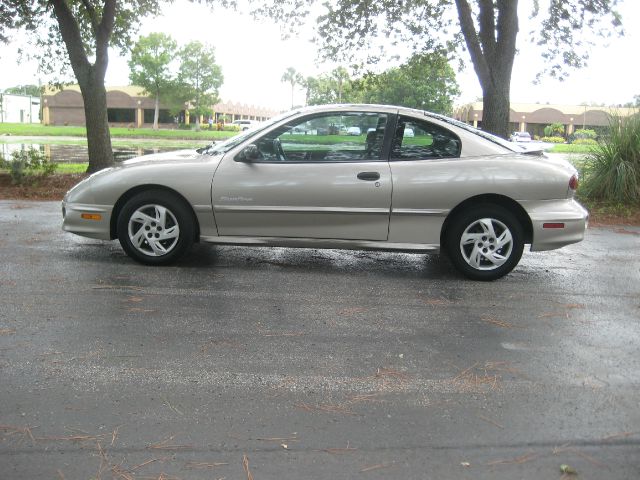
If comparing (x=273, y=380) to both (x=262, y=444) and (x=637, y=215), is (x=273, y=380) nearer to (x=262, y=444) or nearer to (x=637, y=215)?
(x=262, y=444)

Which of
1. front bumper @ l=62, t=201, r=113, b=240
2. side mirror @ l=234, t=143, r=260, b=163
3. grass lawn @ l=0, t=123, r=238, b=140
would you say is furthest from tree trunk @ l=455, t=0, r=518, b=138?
grass lawn @ l=0, t=123, r=238, b=140

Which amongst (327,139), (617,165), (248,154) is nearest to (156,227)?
(248,154)

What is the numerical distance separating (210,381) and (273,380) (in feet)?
1.17

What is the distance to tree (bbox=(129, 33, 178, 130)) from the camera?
57344 millimetres

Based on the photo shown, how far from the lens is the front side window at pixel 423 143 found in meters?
5.75

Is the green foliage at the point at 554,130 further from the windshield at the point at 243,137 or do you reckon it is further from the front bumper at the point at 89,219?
the front bumper at the point at 89,219

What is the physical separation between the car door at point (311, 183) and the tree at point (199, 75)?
57.3 metres

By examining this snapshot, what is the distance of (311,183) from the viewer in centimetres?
571

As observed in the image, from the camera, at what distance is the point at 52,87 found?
17.9 m

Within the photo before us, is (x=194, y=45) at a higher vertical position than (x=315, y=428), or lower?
higher

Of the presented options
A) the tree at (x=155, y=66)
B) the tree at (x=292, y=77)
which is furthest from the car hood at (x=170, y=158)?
the tree at (x=292, y=77)

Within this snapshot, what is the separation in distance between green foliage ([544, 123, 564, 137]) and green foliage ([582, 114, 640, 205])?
6389 cm

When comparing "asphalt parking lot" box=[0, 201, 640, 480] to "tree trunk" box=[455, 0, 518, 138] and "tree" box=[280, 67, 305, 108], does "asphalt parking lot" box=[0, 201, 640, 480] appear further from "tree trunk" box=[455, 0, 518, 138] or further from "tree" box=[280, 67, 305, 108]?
"tree" box=[280, 67, 305, 108]

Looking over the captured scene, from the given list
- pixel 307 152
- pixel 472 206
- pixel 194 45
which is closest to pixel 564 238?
pixel 472 206
